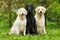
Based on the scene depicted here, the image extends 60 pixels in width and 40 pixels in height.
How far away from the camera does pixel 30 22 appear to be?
11.1 metres

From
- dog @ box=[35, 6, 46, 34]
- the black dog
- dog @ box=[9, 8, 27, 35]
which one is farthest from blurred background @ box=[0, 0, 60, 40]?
dog @ box=[9, 8, 27, 35]

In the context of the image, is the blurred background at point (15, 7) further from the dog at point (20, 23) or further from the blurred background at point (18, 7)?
the dog at point (20, 23)

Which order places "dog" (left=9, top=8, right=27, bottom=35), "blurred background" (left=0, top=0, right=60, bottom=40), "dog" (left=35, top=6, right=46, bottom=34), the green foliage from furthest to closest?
the green foliage < "blurred background" (left=0, top=0, right=60, bottom=40) < "dog" (left=35, top=6, right=46, bottom=34) < "dog" (left=9, top=8, right=27, bottom=35)

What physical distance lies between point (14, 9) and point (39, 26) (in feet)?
8.99

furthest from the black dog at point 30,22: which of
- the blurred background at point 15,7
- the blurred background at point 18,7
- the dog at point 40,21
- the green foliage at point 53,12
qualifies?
the green foliage at point 53,12

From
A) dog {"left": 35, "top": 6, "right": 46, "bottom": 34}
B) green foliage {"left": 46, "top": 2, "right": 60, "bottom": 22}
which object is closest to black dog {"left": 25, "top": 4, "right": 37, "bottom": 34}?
dog {"left": 35, "top": 6, "right": 46, "bottom": 34}

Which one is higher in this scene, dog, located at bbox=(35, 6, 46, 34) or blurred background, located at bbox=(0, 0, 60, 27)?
blurred background, located at bbox=(0, 0, 60, 27)

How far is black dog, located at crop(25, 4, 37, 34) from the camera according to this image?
10.9 m

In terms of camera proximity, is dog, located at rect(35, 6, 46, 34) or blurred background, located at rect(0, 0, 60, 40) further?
blurred background, located at rect(0, 0, 60, 40)

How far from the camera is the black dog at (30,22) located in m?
10.9

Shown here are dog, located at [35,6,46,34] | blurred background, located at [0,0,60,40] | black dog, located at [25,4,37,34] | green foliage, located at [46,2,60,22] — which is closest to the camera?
black dog, located at [25,4,37,34]

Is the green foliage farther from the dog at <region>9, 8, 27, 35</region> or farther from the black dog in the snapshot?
the dog at <region>9, 8, 27, 35</region>

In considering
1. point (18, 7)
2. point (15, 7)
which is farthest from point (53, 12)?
point (15, 7)

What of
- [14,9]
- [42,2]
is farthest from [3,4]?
[42,2]
